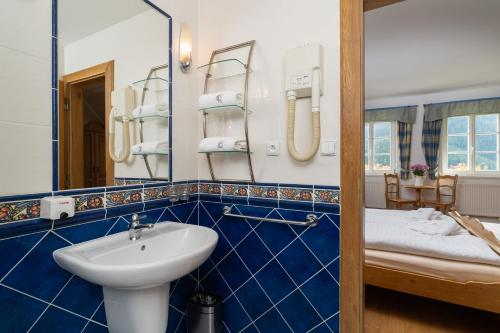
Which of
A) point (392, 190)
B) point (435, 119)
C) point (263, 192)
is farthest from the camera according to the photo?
point (392, 190)

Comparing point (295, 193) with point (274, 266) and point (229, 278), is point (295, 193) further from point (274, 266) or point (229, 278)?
point (229, 278)

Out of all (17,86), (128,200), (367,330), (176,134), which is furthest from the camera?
(367,330)

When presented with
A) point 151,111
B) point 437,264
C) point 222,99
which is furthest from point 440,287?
point 151,111

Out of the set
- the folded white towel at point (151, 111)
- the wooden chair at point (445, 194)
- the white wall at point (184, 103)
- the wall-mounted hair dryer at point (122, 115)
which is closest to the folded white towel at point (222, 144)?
the white wall at point (184, 103)

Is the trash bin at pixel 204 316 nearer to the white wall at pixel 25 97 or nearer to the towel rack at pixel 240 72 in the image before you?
the towel rack at pixel 240 72

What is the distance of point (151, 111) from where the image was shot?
1.42 meters

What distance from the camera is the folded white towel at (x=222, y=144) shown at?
141 cm

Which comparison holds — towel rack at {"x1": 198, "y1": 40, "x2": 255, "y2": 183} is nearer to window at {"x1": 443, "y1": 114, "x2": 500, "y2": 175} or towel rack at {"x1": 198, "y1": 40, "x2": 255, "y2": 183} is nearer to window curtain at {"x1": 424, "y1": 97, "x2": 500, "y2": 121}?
window curtain at {"x1": 424, "y1": 97, "x2": 500, "y2": 121}

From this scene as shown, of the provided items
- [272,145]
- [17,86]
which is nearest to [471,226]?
[272,145]

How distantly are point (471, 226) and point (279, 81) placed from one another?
8.09 feet

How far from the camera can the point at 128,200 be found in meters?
1.26

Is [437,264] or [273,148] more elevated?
[273,148]

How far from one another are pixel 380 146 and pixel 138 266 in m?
5.67

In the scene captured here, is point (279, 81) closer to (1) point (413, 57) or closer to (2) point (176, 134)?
(2) point (176, 134)
